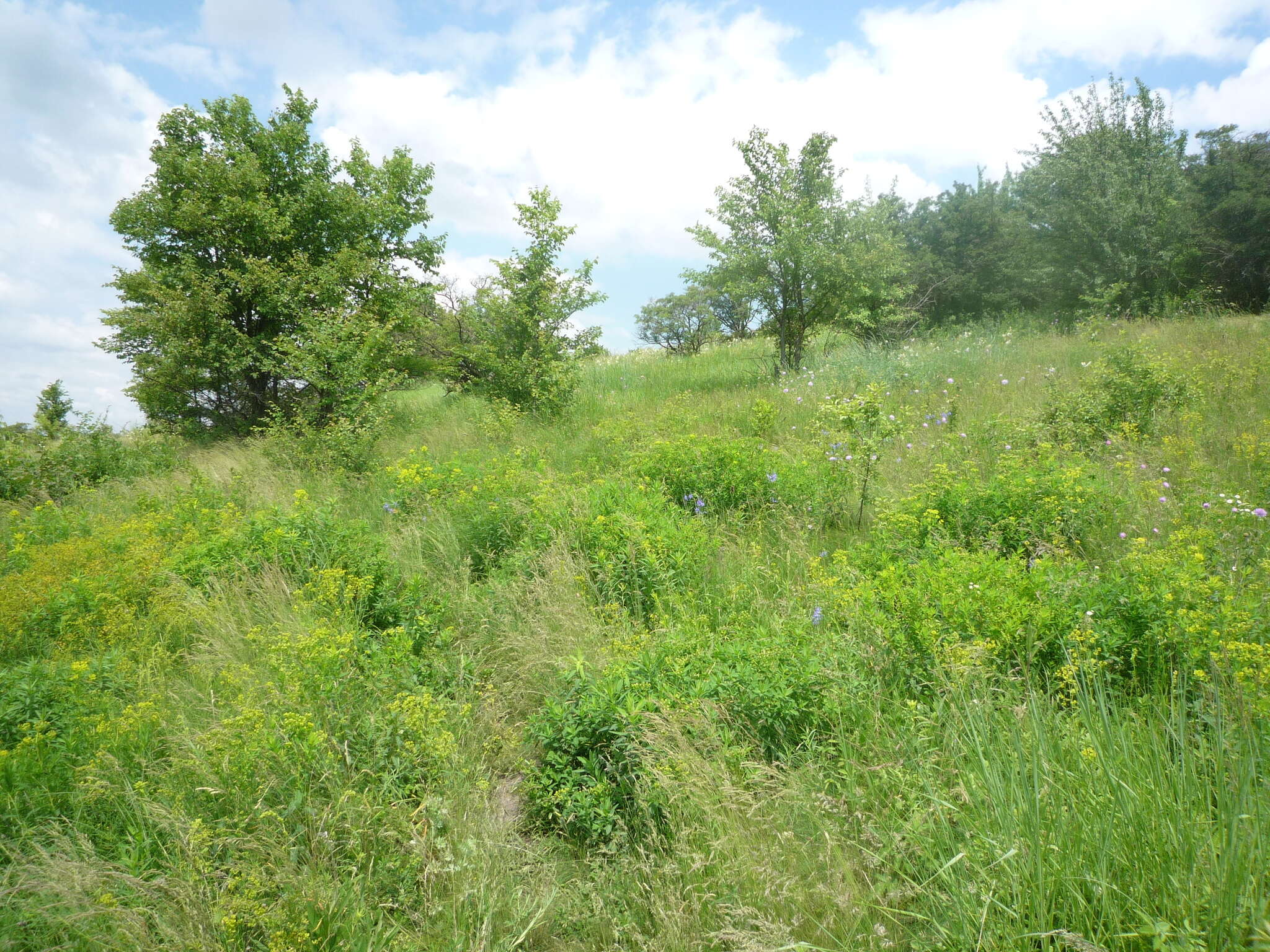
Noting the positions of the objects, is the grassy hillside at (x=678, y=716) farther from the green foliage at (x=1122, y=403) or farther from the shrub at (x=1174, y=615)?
A: the green foliage at (x=1122, y=403)

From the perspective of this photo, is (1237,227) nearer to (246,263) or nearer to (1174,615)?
(1174,615)

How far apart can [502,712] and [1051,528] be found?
151 inches

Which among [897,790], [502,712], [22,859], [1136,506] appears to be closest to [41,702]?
[22,859]

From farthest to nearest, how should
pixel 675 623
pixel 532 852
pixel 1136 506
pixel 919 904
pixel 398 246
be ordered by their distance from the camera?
pixel 398 246, pixel 1136 506, pixel 675 623, pixel 532 852, pixel 919 904

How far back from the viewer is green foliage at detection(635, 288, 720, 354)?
33312 millimetres

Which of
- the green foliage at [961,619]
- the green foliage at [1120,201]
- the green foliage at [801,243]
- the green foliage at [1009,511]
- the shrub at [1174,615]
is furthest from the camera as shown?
the green foliage at [1120,201]

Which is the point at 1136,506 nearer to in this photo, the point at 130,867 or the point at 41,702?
the point at 130,867

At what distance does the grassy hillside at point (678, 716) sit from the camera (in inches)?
72.4

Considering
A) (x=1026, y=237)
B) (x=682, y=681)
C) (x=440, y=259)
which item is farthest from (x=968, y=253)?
(x=682, y=681)

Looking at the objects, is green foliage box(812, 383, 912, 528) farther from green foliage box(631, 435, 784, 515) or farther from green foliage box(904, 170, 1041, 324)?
green foliage box(904, 170, 1041, 324)

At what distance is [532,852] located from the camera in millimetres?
2570

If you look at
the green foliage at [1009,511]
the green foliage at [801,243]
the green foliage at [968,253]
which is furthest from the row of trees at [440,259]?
the green foliage at [1009,511]

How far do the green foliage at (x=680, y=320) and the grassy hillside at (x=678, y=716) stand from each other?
2759 centimetres

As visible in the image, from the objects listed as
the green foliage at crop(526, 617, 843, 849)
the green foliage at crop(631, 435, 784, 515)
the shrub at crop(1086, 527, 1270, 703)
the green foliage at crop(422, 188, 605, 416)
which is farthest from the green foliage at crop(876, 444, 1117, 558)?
the green foliage at crop(422, 188, 605, 416)
